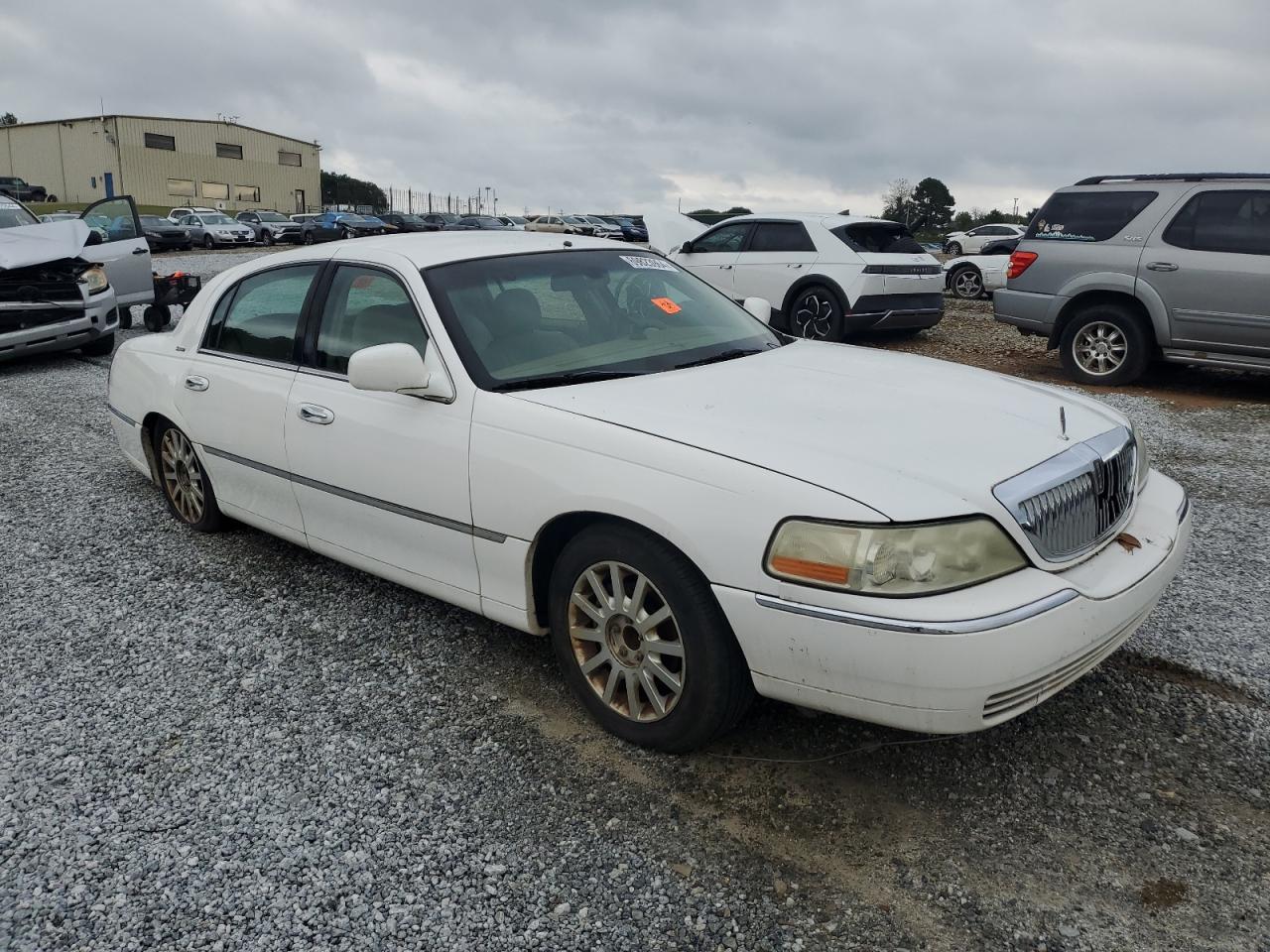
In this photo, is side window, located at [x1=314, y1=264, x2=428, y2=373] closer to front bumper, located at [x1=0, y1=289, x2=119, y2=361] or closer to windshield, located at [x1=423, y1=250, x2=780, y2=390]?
windshield, located at [x1=423, y1=250, x2=780, y2=390]

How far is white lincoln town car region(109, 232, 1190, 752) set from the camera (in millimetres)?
2461

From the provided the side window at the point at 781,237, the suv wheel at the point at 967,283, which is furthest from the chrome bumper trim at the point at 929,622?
the suv wheel at the point at 967,283

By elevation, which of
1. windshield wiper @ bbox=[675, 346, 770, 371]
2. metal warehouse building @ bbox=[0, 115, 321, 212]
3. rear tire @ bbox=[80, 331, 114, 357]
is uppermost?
metal warehouse building @ bbox=[0, 115, 321, 212]

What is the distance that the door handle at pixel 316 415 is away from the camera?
3729 mm

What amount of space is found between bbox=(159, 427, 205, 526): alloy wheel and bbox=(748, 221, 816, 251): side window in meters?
8.18

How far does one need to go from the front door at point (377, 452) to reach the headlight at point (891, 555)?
1.21 meters

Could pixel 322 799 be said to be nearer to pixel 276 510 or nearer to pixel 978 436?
pixel 276 510

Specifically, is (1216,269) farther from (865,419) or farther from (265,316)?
(265,316)

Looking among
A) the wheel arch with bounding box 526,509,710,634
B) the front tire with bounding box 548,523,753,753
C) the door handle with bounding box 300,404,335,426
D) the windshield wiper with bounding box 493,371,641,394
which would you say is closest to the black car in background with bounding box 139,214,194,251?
the door handle with bounding box 300,404,335,426

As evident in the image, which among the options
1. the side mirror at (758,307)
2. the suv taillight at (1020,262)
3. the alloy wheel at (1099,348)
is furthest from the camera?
the suv taillight at (1020,262)

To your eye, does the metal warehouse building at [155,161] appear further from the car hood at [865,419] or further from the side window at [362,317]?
the car hood at [865,419]

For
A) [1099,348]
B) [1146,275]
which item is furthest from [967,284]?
[1146,275]

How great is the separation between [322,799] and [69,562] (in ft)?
8.61

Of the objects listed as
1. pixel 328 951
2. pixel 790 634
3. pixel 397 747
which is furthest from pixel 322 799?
pixel 790 634
